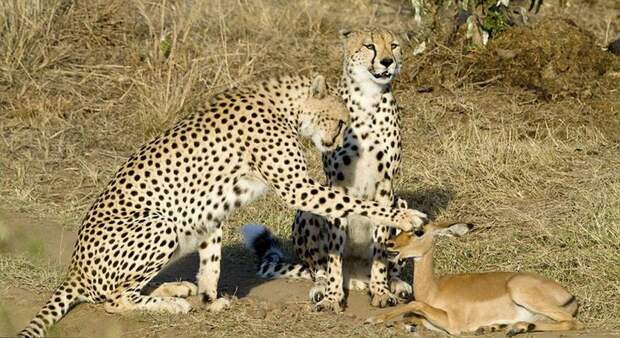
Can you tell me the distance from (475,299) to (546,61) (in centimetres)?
408

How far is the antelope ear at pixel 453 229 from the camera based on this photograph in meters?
5.63

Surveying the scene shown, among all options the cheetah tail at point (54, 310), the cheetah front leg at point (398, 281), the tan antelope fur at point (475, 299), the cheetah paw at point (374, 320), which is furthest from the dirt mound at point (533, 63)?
the cheetah tail at point (54, 310)

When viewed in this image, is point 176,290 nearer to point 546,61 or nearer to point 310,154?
point 310,154

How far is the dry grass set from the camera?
21.8 feet

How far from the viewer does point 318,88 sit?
6.03 metres

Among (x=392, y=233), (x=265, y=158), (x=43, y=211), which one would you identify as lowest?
(x=43, y=211)

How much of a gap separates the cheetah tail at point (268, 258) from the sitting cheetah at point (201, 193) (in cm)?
55

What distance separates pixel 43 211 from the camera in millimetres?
7410

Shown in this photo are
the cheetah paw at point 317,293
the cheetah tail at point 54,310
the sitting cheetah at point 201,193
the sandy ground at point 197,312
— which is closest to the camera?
the cheetah tail at point 54,310

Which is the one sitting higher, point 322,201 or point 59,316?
point 322,201

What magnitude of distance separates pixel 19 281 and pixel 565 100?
4303 mm

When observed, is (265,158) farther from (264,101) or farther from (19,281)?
(19,281)

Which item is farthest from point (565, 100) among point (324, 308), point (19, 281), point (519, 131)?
point (19, 281)

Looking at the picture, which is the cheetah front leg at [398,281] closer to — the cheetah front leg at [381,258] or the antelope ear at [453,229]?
the cheetah front leg at [381,258]
